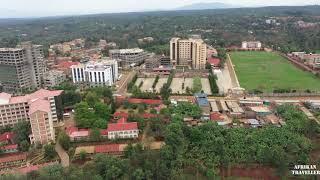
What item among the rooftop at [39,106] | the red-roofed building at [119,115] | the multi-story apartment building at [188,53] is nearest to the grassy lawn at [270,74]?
the multi-story apartment building at [188,53]

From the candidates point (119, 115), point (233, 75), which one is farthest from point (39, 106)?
point (233, 75)

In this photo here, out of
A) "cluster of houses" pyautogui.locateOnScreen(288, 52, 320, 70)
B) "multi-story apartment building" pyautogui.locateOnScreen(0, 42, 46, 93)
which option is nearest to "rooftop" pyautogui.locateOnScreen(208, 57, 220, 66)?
"cluster of houses" pyautogui.locateOnScreen(288, 52, 320, 70)

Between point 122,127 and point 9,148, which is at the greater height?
point 122,127

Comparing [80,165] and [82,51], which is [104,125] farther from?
[82,51]

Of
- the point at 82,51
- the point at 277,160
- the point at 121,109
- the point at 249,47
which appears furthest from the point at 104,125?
the point at 249,47

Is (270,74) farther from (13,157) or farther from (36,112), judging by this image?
(13,157)

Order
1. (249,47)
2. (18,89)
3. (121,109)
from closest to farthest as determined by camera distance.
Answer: (121,109) < (18,89) < (249,47)
